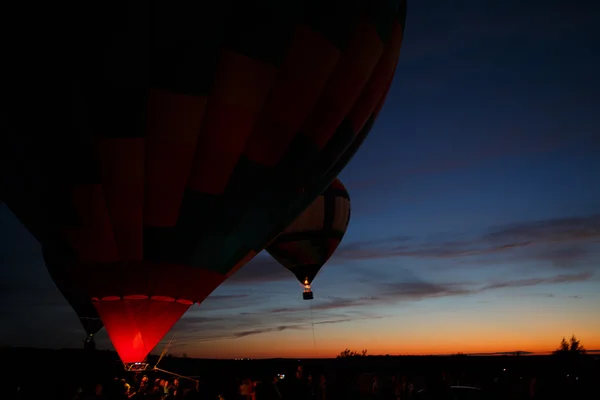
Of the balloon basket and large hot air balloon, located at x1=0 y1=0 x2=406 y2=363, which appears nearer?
large hot air balloon, located at x1=0 y1=0 x2=406 y2=363

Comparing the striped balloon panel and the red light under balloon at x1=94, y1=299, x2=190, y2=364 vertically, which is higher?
the striped balloon panel

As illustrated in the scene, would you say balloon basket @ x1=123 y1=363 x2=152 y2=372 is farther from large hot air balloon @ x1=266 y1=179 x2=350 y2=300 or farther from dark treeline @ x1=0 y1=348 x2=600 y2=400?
large hot air balloon @ x1=266 y1=179 x2=350 y2=300

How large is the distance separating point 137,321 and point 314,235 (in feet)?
23.6

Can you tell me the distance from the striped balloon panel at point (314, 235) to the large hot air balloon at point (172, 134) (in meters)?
6.06

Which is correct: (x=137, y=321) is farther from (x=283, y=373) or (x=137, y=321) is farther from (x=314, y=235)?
(x=283, y=373)

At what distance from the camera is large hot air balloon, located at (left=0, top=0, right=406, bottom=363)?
5625mm

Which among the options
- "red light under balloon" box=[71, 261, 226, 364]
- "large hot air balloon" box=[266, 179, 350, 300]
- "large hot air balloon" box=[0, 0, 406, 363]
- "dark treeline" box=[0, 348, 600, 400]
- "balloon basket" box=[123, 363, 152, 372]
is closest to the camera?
"large hot air balloon" box=[0, 0, 406, 363]

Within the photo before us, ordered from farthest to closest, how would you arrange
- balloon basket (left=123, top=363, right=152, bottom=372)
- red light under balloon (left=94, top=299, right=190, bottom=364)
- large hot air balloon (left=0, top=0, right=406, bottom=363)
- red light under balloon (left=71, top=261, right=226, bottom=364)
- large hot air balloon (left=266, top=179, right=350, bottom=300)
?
large hot air balloon (left=266, top=179, right=350, bottom=300), balloon basket (left=123, top=363, right=152, bottom=372), red light under balloon (left=94, top=299, right=190, bottom=364), red light under balloon (left=71, top=261, right=226, bottom=364), large hot air balloon (left=0, top=0, right=406, bottom=363)

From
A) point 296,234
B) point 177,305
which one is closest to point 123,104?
point 177,305

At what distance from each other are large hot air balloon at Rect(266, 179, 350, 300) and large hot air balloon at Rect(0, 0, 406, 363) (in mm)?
6061

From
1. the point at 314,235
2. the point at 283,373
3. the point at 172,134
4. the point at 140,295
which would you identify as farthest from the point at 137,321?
the point at 283,373

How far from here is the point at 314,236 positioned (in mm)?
13672

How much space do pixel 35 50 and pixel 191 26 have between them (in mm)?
1641

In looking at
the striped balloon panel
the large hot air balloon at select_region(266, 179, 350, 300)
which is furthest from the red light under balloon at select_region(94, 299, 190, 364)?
the large hot air balloon at select_region(266, 179, 350, 300)
